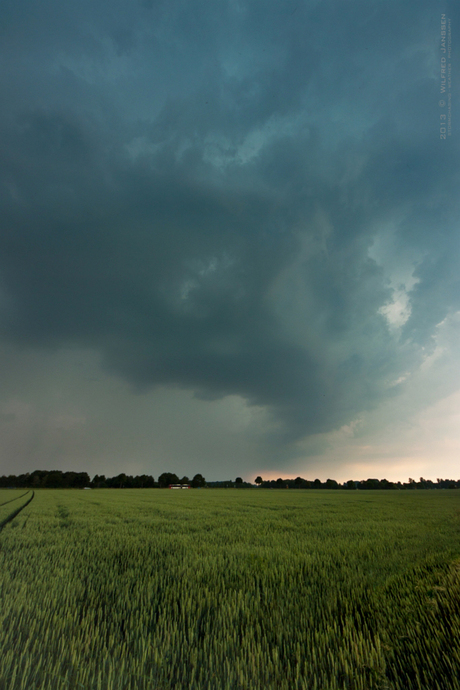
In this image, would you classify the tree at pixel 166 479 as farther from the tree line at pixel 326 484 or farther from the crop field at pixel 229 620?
the crop field at pixel 229 620

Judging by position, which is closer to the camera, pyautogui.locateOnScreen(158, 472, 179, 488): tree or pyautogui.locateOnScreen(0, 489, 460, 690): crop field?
pyautogui.locateOnScreen(0, 489, 460, 690): crop field

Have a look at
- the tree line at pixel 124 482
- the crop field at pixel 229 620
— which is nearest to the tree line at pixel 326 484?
the tree line at pixel 124 482

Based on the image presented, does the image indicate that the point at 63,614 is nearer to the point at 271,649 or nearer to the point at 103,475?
the point at 271,649

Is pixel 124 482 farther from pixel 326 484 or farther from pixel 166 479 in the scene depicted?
pixel 326 484

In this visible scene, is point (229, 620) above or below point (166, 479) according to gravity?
below

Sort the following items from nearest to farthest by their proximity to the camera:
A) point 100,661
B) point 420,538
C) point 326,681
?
1. point 326,681
2. point 100,661
3. point 420,538

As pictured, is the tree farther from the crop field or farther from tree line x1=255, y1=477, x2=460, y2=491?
the crop field

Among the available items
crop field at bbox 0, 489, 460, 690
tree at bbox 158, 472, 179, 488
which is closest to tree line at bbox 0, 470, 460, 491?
tree at bbox 158, 472, 179, 488

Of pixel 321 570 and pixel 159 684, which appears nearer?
pixel 159 684

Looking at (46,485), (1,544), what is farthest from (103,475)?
(1,544)

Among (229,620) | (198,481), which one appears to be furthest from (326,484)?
(229,620)

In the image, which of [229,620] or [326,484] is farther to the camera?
[326,484]

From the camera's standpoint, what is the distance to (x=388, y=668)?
2580 millimetres

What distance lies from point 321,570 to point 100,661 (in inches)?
154
